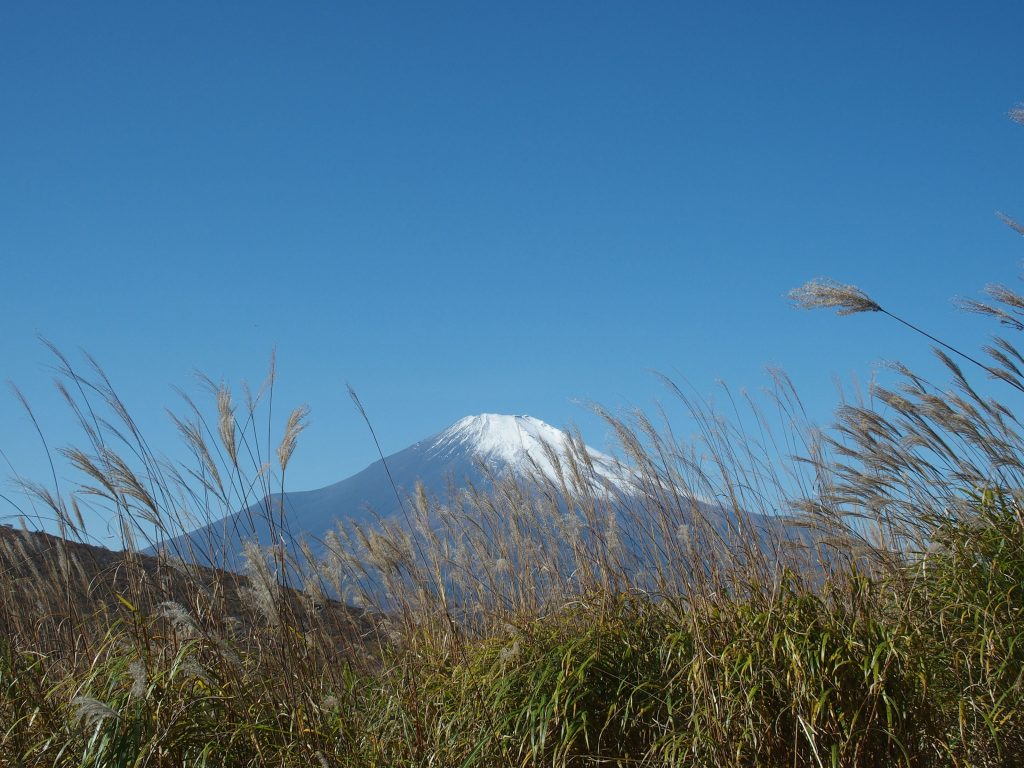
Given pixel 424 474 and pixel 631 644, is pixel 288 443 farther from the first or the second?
pixel 424 474

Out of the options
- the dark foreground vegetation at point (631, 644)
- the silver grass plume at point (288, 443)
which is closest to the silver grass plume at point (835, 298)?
the dark foreground vegetation at point (631, 644)

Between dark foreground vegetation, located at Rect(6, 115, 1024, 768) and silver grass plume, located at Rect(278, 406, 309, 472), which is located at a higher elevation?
silver grass plume, located at Rect(278, 406, 309, 472)

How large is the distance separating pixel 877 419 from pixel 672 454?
95 centimetres

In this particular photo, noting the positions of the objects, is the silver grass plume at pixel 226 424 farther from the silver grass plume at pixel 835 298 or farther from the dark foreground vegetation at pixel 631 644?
the silver grass plume at pixel 835 298

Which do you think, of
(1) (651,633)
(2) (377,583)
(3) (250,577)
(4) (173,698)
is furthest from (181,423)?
(1) (651,633)

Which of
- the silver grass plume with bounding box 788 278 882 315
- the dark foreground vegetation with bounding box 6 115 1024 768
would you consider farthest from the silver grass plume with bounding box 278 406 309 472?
the silver grass plume with bounding box 788 278 882 315

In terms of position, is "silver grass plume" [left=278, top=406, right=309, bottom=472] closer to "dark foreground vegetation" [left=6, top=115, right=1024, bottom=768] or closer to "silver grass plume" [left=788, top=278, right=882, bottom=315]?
"dark foreground vegetation" [left=6, top=115, right=1024, bottom=768]

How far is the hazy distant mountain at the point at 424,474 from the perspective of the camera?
3.44 metres

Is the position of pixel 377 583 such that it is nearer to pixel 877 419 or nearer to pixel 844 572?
pixel 844 572

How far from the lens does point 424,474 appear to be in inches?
2085

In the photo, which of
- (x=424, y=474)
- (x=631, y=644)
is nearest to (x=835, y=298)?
(x=631, y=644)

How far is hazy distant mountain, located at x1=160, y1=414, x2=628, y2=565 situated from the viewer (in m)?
3.44

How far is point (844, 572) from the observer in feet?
10.7

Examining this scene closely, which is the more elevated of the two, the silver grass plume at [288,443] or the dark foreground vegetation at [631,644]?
the silver grass plume at [288,443]
